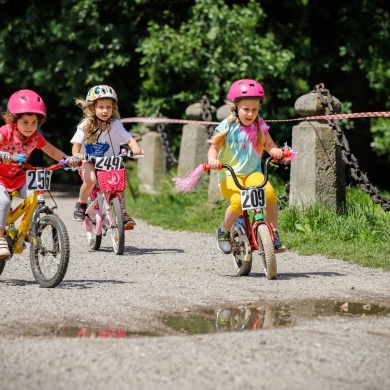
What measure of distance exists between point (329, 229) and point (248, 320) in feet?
12.8

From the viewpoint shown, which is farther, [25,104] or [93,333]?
[25,104]

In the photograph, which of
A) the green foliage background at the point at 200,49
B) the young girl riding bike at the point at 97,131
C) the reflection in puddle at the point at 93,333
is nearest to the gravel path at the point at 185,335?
the reflection in puddle at the point at 93,333

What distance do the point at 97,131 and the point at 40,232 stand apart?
2.45 meters

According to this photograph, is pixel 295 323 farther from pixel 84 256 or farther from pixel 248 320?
pixel 84 256

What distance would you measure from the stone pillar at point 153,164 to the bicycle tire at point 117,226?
6114 mm

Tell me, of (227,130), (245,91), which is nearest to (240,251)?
(227,130)

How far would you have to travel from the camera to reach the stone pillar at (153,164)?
16031 millimetres

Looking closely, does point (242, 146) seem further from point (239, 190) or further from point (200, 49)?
point (200, 49)

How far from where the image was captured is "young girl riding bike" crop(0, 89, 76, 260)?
7574mm

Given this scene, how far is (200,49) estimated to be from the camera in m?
15.9

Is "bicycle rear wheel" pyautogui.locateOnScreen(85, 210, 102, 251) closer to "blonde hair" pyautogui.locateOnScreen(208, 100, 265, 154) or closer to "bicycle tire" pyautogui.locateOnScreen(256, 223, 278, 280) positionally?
"blonde hair" pyautogui.locateOnScreen(208, 100, 265, 154)

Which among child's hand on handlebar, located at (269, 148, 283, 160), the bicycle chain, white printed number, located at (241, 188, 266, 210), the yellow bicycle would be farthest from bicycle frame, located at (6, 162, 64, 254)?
the bicycle chain

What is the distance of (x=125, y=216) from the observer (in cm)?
965

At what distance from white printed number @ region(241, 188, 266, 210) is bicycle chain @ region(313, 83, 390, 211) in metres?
2.15
